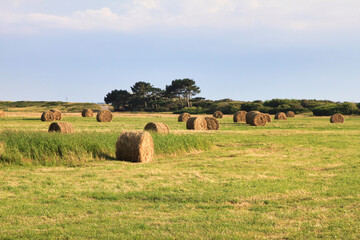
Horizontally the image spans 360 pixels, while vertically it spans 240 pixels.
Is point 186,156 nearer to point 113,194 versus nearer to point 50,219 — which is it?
point 113,194

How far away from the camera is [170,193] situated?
8797 millimetres

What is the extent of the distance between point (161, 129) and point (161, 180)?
10.5m

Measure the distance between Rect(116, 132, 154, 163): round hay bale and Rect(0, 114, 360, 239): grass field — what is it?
55 cm

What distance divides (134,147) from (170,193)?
219 inches

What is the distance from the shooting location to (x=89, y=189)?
9.29 m

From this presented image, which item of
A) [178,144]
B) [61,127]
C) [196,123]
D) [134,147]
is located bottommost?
[178,144]

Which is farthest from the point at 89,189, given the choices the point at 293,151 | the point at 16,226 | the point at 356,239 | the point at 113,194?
the point at 293,151

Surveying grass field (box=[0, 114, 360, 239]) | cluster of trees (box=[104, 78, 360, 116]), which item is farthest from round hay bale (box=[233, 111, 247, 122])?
cluster of trees (box=[104, 78, 360, 116])

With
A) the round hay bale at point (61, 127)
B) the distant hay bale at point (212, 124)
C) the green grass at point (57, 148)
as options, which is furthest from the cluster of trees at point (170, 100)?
the green grass at point (57, 148)

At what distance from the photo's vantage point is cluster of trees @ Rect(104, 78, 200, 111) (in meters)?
95.7

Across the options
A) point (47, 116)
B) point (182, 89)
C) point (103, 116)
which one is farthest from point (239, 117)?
point (182, 89)

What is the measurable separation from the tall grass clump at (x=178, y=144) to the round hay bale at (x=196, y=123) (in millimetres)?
9458

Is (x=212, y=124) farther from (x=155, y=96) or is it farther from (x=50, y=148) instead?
(x=155, y=96)

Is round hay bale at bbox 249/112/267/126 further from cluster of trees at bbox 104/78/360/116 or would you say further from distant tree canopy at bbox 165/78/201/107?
distant tree canopy at bbox 165/78/201/107
